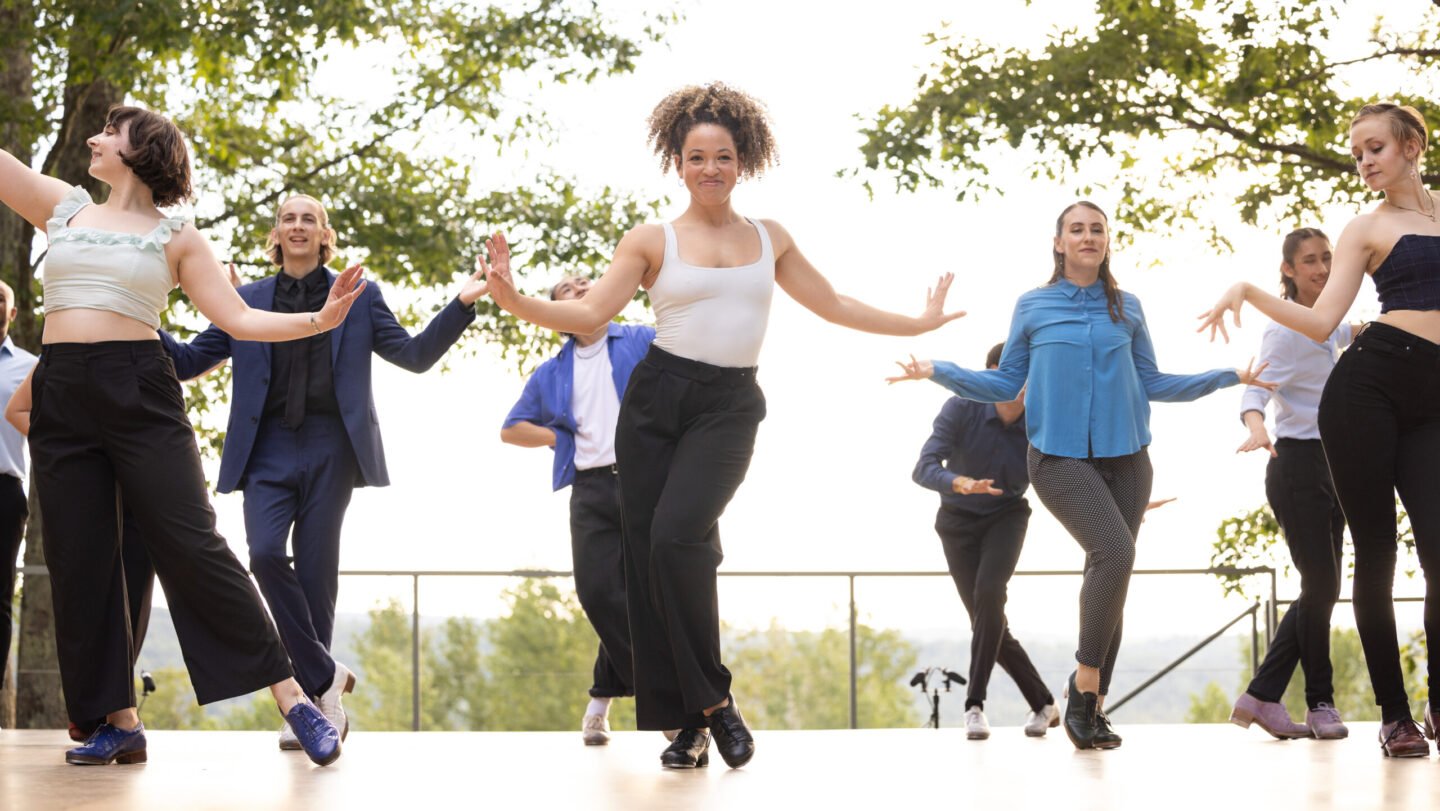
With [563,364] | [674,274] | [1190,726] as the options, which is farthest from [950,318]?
[1190,726]

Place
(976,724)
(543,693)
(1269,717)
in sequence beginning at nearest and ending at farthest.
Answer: (1269,717) → (976,724) → (543,693)

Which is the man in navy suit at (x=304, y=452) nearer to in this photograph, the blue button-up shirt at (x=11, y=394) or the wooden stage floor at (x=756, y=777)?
the wooden stage floor at (x=756, y=777)

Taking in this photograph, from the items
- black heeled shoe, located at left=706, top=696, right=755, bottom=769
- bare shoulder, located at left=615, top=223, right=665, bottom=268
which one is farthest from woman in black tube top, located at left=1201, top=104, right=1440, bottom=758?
black heeled shoe, located at left=706, top=696, right=755, bottom=769

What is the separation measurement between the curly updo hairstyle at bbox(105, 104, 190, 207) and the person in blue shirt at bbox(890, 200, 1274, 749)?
2315mm

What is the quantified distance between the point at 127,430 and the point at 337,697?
61.1 inches

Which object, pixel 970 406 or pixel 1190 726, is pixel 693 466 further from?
pixel 1190 726

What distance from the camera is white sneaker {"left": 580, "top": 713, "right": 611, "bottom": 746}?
21.5ft

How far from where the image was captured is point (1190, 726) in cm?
766

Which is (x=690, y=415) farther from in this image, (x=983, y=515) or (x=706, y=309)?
(x=983, y=515)

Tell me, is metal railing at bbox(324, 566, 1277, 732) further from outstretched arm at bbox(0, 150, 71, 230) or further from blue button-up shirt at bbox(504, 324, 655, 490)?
outstretched arm at bbox(0, 150, 71, 230)

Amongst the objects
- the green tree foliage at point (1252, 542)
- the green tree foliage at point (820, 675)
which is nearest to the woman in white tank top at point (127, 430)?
the green tree foliage at point (820, 675)

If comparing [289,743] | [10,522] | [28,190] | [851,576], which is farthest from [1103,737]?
[851,576]

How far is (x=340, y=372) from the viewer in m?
5.95

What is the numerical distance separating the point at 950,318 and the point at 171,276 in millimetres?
2331
